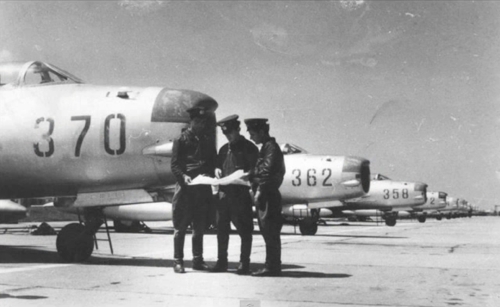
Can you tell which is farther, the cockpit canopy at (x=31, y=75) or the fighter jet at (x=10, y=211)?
the fighter jet at (x=10, y=211)

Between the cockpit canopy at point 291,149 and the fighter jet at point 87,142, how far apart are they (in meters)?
12.5

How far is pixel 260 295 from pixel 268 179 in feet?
6.10

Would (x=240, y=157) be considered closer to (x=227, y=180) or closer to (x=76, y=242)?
(x=227, y=180)

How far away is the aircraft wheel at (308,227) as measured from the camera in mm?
17391

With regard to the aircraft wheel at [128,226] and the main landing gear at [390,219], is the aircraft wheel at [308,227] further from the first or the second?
the main landing gear at [390,219]

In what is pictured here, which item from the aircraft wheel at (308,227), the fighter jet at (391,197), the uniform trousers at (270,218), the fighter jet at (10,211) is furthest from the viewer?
the fighter jet at (391,197)

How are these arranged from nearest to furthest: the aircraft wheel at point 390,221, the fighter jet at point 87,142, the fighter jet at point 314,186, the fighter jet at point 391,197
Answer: the fighter jet at point 87,142
the fighter jet at point 314,186
the aircraft wheel at point 390,221
the fighter jet at point 391,197

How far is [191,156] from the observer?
6527mm

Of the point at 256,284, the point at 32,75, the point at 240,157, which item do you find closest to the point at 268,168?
the point at 240,157

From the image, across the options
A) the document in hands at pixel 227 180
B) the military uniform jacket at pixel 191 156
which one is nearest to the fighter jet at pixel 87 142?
the military uniform jacket at pixel 191 156

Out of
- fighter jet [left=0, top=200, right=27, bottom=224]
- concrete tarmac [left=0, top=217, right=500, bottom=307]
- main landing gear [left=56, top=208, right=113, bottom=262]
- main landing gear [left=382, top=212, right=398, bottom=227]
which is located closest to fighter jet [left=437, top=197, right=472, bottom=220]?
main landing gear [left=382, top=212, right=398, bottom=227]

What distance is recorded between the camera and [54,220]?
35.8 metres

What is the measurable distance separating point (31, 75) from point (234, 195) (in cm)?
324

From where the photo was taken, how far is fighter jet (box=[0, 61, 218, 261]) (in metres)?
6.67
